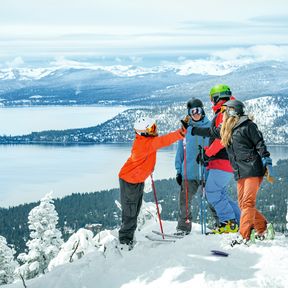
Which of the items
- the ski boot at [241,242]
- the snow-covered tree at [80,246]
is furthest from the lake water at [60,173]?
the ski boot at [241,242]

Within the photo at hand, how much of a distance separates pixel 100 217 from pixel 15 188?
2643cm

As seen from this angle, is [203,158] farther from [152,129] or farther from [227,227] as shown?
[227,227]

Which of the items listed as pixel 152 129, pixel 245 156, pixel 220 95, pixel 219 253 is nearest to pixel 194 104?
pixel 220 95

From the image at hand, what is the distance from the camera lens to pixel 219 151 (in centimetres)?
714

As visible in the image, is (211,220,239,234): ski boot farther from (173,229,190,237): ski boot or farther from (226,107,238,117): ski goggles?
(226,107,238,117): ski goggles

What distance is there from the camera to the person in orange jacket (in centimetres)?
670

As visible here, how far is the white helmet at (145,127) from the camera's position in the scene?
22.0 ft

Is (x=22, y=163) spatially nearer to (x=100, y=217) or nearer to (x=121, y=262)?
(x=100, y=217)

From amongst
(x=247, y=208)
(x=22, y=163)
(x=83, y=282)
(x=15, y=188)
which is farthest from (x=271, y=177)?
(x=22, y=163)

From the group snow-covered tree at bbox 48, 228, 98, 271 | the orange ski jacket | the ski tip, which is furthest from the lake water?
the ski tip

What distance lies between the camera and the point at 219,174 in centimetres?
719

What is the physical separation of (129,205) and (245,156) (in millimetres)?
1852

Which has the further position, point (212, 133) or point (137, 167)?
point (137, 167)

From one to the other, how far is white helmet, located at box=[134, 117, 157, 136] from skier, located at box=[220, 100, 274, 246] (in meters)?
0.96
